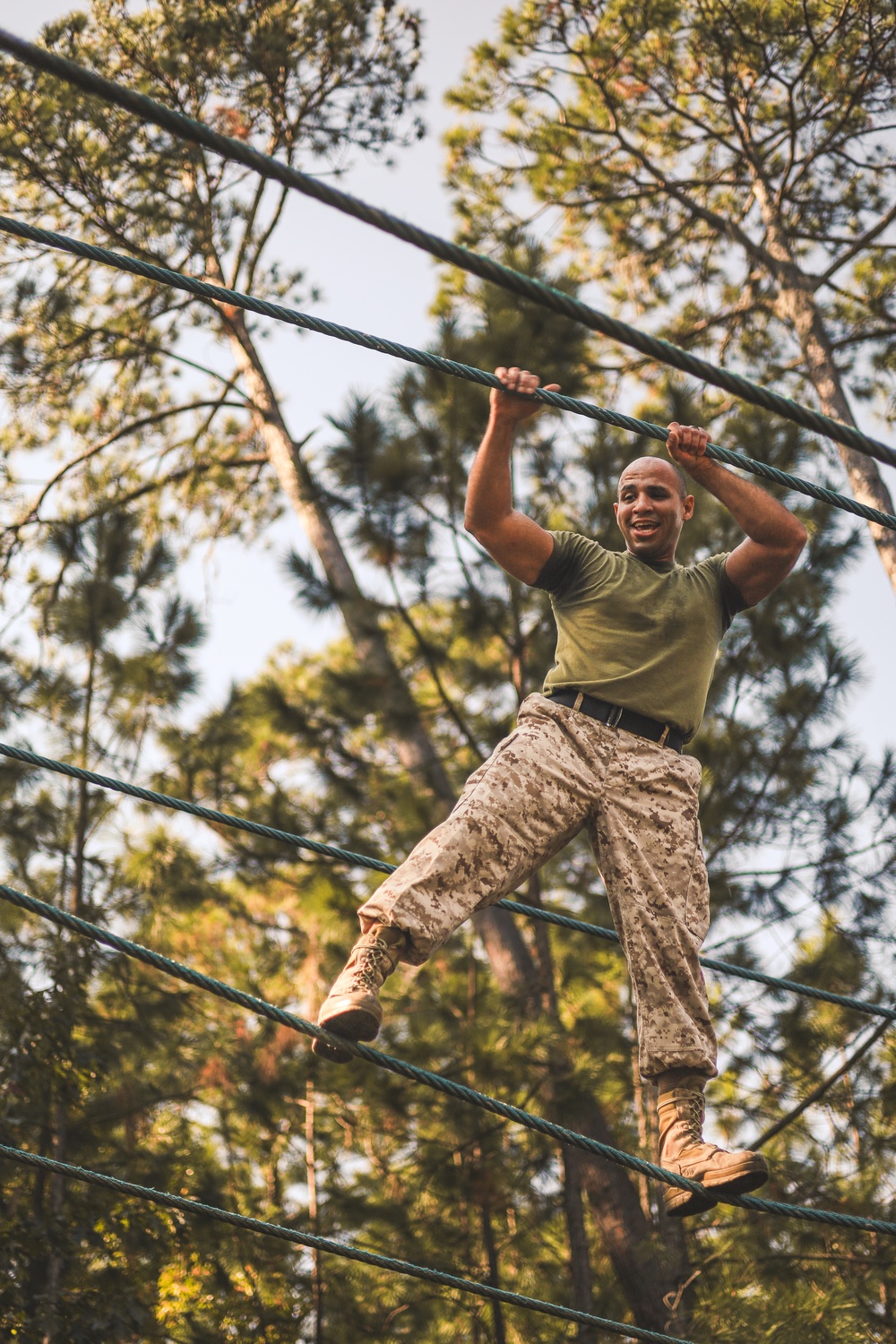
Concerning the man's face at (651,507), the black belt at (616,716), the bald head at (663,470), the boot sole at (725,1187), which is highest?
the bald head at (663,470)

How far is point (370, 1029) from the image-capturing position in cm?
228

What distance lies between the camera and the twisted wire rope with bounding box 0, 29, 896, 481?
1.62 metres

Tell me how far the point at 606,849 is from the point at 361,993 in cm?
68

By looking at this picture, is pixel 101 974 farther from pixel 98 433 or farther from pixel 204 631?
pixel 98 433

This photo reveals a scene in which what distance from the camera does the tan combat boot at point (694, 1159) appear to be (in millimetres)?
2365

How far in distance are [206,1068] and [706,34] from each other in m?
6.84

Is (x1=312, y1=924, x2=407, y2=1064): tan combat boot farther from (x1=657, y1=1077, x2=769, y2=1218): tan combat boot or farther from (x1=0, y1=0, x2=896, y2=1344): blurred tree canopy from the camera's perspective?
(x1=0, y1=0, x2=896, y2=1344): blurred tree canopy

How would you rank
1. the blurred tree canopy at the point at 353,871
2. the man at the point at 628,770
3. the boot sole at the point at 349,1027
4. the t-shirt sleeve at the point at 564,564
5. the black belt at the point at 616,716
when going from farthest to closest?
the blurred tree canopy at the point at 353,871, the t-shirt sleeve at the point at 564,564, the black belt at the point at 616,716, the man at the point at 628,770, the boot sole at the point at 349,1027

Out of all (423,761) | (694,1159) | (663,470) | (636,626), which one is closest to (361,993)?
(694,1159)

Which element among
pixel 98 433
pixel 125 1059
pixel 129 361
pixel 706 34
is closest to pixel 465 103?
pixel 706 34

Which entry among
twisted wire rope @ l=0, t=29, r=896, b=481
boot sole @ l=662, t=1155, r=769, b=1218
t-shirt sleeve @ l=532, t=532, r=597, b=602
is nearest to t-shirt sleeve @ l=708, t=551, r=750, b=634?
t-shirt sleeve @ l=532, t=532, r=597, b=602

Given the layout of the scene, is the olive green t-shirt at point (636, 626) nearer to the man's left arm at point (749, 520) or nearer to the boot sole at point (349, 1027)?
the man's left arm at point (749, 520)

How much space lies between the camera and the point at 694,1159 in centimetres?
247

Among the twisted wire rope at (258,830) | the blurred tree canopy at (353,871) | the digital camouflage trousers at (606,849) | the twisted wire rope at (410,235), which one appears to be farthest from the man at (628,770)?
the blurred tree canopy at (353,871)
